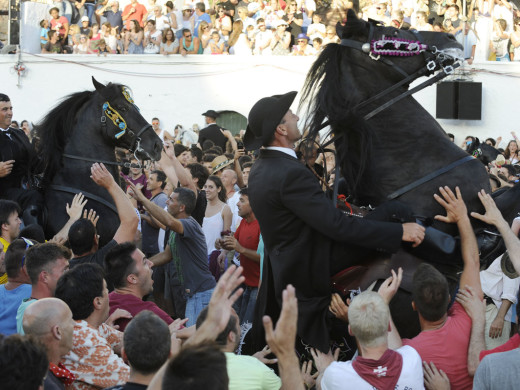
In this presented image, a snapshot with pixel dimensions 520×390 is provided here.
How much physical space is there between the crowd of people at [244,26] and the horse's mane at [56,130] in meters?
11.3

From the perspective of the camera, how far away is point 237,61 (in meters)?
20.7

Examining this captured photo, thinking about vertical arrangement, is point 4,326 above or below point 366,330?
below

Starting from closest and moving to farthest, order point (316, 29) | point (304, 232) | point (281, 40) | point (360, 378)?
point (360, 378) → point (304, 232) → point (316, 29) → point (281, 40)

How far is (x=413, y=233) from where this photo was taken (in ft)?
15.3

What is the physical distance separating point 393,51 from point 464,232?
127cm

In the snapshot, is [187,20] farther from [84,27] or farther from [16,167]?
[16,167]

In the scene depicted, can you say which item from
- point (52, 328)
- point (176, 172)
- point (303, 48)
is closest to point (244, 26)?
point (303, 48)

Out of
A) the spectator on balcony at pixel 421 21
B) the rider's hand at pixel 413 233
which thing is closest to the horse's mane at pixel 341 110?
the rider's hand at pixel 413 233

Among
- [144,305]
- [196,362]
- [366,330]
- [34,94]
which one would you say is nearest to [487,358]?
[366,330]

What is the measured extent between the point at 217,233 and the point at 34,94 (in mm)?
13523

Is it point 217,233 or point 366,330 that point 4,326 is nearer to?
point 366,330

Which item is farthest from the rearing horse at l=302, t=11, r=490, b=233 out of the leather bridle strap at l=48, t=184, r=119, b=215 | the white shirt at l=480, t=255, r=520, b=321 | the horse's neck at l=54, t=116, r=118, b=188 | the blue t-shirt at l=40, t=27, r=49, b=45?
the blue t-shirt at l=40, t=27, r=49, b=45

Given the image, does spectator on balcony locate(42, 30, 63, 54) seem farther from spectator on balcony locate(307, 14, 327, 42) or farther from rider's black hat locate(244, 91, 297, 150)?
rider's black hat locate(244, 91, 297, 150)

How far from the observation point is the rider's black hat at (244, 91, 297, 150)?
4.93 meters
